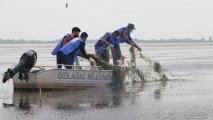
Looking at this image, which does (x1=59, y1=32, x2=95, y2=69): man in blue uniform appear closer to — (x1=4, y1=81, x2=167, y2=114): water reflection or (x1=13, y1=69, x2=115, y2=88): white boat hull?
(x1=13, y1=69, x2=115, y2=88): white boat hull

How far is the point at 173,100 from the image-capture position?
1493 cm

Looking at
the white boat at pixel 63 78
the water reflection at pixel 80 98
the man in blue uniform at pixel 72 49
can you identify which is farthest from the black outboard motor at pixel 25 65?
the man in blue uniform at pixel 72 49

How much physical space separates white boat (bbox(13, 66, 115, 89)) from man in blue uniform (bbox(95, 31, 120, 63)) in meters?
1.39

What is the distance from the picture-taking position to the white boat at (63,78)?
16852mm

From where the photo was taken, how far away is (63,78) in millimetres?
17375

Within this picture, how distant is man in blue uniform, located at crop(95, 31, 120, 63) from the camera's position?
66.5 ft

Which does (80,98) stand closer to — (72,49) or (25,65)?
(25,65)

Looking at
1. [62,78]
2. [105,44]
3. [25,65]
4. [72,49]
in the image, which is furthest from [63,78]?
[105,44]

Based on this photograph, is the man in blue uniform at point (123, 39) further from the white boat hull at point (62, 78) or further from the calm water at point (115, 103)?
the white boat hull at point (62, 78)

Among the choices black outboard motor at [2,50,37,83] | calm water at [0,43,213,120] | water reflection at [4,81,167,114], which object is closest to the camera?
calm water at [0,43,213,120]

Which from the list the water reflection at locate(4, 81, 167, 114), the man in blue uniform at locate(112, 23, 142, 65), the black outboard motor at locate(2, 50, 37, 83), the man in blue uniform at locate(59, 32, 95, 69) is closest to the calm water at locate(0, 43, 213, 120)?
the water reflection at locate(4, 81, 167, 114)

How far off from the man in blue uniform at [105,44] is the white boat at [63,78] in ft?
4.57

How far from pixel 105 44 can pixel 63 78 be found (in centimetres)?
338

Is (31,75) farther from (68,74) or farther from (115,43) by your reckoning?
(115,43)
